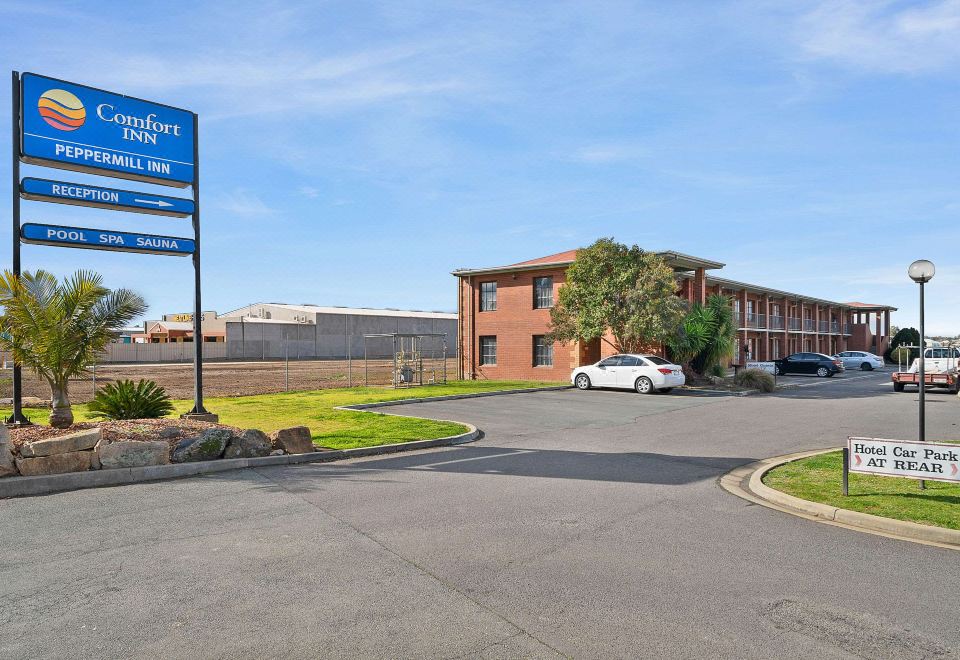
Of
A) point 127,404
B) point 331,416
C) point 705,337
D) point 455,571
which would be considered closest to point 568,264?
point 705,337

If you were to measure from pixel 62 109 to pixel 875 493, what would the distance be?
14.7 m

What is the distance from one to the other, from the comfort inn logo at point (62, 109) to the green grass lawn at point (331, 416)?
219 inches

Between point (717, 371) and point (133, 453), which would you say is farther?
point (717, 371)

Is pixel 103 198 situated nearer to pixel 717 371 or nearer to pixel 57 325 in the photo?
pixel 57 325

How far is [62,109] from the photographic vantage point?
12766mm

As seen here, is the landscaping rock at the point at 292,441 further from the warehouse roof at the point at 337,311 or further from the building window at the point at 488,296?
the warehouse roof at the point at 337,311

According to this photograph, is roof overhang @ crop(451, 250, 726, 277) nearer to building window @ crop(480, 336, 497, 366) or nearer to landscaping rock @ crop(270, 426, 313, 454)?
building window @ crop(480, 336, 497, 366)

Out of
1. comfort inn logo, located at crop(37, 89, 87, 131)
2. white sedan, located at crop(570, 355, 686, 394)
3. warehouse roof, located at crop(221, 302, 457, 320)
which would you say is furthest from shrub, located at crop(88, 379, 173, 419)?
warehouse roof, located at crop(221, 302, 457, 320)

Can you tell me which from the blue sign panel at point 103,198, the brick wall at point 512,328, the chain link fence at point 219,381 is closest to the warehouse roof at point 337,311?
the chain link fence at point 219,381

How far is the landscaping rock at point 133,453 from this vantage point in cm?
941

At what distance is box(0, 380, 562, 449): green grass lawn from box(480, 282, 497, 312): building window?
883 cm

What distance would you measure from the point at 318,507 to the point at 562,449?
18.1 feet

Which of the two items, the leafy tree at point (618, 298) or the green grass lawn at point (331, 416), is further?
the leafy tree at point (618, 298)

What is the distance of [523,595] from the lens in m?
5.04
